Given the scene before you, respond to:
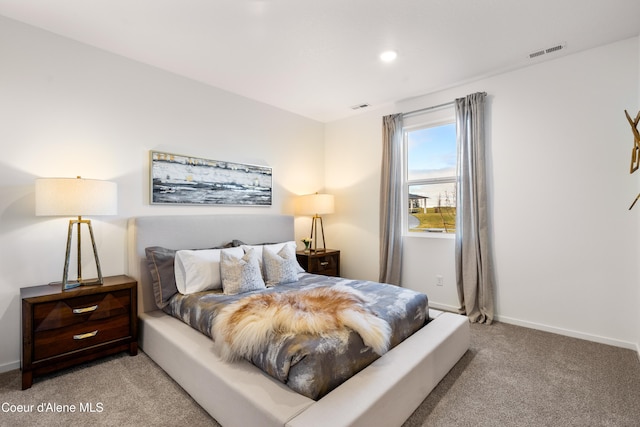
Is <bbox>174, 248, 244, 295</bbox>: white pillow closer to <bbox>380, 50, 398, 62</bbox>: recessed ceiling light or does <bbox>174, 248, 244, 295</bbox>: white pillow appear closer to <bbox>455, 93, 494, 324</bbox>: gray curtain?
<bbox>380, 50, 398, 62</bbox>: recessed ceiling light

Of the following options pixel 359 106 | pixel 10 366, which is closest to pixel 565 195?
pixel 359 106

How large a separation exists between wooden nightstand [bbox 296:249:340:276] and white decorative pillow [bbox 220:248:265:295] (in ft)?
4.17

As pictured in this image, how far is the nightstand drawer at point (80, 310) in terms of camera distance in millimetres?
2146

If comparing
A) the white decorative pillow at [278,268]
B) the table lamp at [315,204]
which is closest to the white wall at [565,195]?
the table lamp at [315,204]

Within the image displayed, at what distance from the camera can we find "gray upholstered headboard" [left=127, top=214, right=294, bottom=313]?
2824 mm

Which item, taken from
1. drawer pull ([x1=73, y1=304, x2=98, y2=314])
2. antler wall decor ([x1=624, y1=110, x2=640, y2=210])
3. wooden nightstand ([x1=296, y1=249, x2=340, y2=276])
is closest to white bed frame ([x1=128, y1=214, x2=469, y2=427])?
drawer pull ([x1=73, y1=304, x2=98, y2=314])

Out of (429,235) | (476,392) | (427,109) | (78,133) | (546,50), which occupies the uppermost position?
(546,50)

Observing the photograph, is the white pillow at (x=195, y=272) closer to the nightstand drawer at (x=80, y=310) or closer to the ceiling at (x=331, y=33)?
the nightstand drawer at (x=80, y=310)

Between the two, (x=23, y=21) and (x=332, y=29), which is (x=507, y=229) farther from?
(x=23, y=21)

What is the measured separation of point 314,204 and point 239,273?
1.82 m

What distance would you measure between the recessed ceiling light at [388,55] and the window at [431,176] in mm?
1214

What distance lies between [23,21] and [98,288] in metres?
2.10

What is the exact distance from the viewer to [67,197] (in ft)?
7.40

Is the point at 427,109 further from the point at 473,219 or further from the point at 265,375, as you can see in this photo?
the point at 265,375
